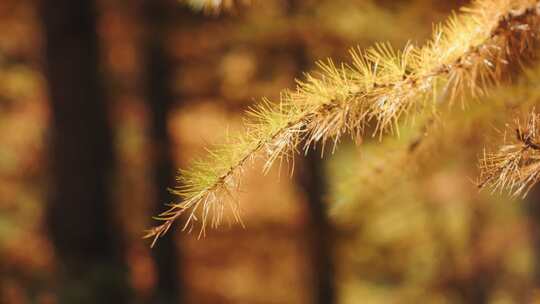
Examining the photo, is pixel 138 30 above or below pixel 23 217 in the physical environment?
above

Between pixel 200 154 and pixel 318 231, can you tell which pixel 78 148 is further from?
pixel 318 231

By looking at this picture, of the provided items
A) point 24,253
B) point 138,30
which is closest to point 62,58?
point 138,30

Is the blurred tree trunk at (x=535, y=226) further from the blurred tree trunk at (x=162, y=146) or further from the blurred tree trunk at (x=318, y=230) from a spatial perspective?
the blurred tree trunk at (x=162, y=146)

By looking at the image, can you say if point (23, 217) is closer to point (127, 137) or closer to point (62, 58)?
point (127, 137)

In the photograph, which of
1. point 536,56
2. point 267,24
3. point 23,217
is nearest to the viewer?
point 536,56

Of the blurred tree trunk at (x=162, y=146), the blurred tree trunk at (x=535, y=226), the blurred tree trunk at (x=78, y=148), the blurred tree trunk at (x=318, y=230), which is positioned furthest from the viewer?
the blurred tree trunk at (x=162, y=146)

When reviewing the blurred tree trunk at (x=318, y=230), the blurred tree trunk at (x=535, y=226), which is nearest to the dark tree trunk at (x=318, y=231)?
the blurred tree trunk at (x=318, y=230)

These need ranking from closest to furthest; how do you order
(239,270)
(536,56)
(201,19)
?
(536,56) → (201,19) → (239,270)
